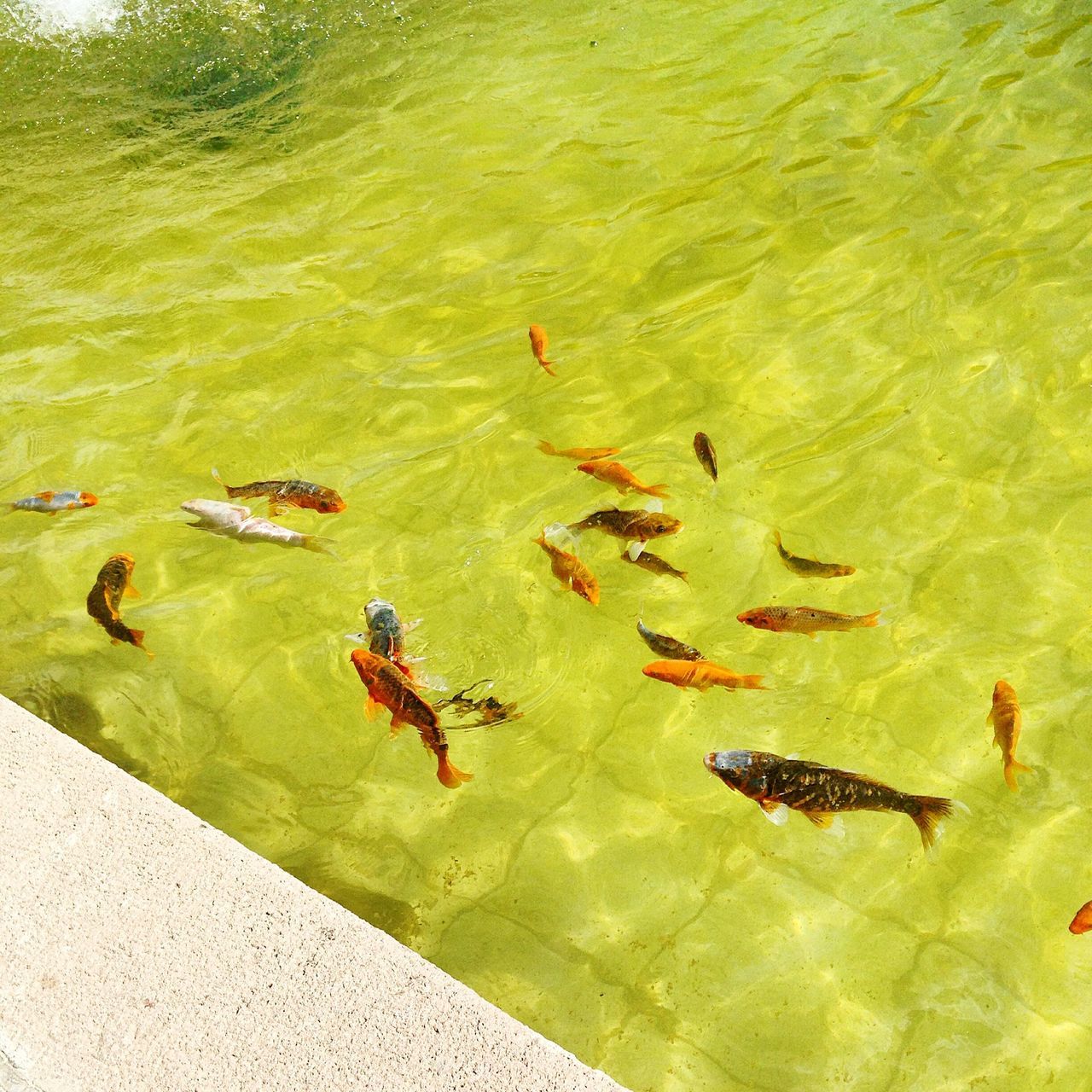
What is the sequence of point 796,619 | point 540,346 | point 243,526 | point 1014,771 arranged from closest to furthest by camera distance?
1. point 1014,771
2. point 796,619
3. point 243,526
4. point 540,346

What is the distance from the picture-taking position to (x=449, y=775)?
12.1ft

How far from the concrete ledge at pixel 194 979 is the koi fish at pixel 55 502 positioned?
1707 mm

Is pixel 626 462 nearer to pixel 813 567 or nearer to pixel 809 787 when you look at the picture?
pixel 813 567

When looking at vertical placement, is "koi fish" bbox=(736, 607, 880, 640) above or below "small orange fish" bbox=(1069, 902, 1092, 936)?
above

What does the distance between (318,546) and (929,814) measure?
2593 millimetres

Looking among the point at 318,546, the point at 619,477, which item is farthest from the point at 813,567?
the point at 318,546

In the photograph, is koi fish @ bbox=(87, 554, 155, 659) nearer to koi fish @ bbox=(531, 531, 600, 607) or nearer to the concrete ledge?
the concrete ledge

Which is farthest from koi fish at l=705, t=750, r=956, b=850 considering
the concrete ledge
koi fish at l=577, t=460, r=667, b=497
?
koi fish at l=577, t=460, r=667, b=497

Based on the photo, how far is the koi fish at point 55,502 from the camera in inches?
179

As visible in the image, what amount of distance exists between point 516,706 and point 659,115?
4.56 metres

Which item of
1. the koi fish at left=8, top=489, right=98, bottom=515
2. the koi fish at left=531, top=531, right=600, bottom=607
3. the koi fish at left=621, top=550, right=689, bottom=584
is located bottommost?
the koi fish at left=621, top=550, right=689, bottom=584

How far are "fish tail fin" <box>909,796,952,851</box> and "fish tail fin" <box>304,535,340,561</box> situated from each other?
2464mm

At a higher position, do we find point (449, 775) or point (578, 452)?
point (578, 452)

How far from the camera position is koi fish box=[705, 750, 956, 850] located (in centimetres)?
328
